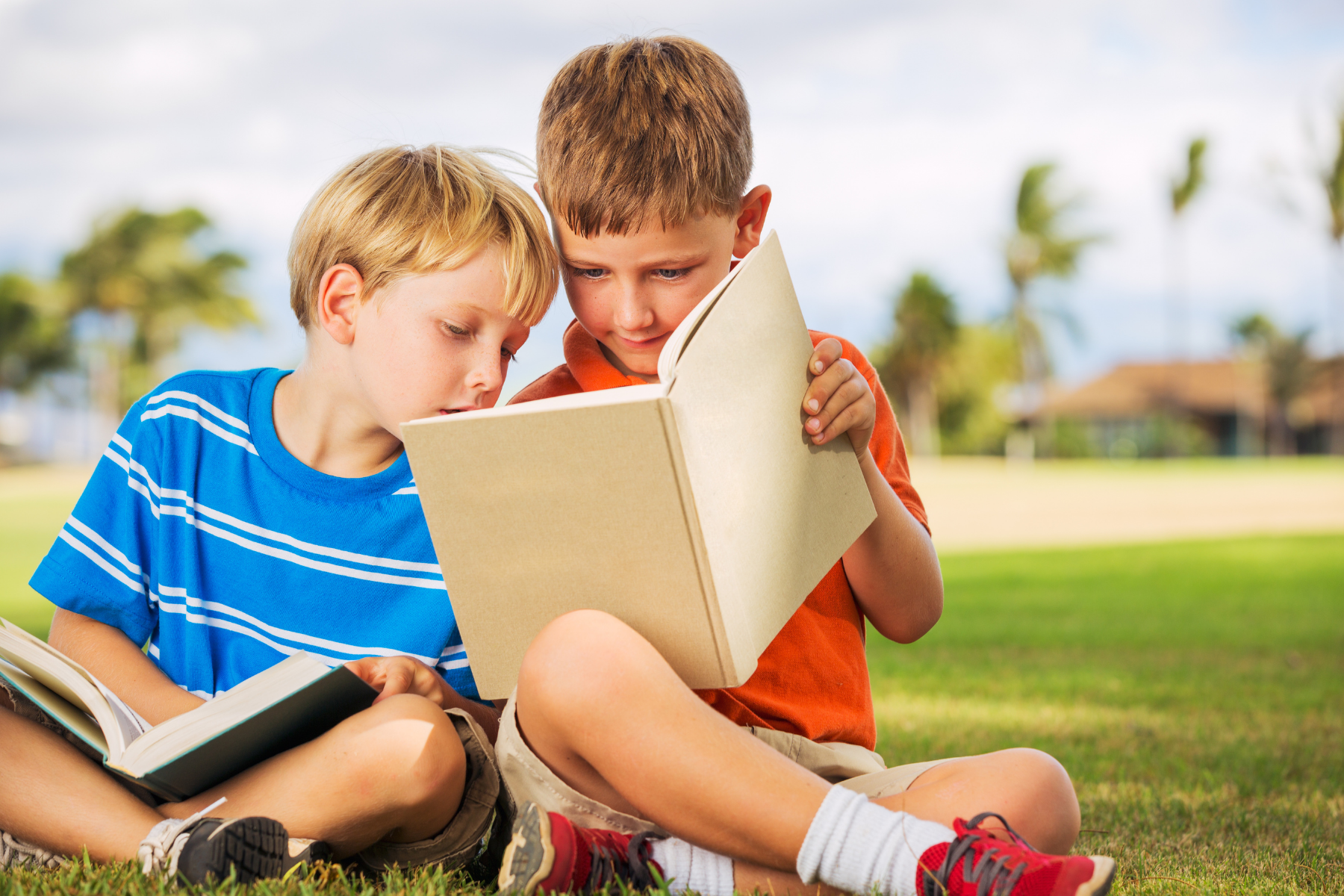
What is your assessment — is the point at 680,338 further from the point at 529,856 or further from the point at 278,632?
the point at 278,632

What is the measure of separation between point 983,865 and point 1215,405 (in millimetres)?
51413

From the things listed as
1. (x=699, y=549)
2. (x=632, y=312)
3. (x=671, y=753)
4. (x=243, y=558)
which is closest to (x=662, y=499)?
(x=699, y=549)

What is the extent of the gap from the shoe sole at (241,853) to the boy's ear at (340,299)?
80 cm

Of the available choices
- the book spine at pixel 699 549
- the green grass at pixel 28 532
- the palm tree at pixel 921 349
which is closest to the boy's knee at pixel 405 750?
the book spine at pixel 699 549

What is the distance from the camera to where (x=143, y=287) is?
34.1 meters

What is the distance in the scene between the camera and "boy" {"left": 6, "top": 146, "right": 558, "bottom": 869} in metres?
1.72

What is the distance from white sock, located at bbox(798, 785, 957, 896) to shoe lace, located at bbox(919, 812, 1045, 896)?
0.02 m

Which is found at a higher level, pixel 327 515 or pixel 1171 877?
pixel 327 515

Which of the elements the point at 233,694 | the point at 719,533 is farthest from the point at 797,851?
the point at 233,694

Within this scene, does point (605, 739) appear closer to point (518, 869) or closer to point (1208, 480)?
point (518, 869)

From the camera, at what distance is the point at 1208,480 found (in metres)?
21.7

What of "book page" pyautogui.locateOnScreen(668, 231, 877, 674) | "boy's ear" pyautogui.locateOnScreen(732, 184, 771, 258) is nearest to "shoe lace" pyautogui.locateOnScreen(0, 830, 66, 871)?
"book page" pyautogui.locateOnScreen(668, 231, 877, 674)

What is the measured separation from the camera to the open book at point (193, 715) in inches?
51.9

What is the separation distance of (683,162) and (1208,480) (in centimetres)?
2251
